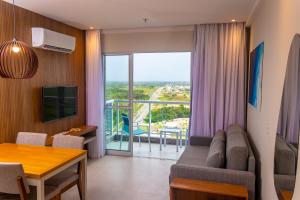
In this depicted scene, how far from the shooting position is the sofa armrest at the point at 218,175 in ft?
8.69

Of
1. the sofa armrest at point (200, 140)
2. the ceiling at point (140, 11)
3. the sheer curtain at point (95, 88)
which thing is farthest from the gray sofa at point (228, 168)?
the sheer curtain at point (95, 88)

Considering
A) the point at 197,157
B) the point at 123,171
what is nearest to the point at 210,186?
the point at 197,157

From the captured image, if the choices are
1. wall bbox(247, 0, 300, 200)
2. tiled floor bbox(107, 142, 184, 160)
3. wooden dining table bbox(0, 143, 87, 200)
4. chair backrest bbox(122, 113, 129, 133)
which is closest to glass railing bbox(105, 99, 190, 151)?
tiled floor bbox(107, 142, 184, 160)

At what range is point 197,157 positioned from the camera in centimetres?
388

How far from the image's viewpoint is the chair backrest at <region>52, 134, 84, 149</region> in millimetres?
3295

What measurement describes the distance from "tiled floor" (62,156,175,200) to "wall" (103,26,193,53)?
217 centimetres

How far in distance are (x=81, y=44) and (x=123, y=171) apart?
8.57 ft

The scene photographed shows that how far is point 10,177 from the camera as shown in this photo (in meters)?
2.22

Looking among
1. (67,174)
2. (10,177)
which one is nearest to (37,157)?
(67,174)

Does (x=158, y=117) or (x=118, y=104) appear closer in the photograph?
(x=118, y=104)

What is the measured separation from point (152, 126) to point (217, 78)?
2.69 metres

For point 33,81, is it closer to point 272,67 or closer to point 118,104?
point 118,104

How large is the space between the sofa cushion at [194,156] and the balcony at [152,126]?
1171mm

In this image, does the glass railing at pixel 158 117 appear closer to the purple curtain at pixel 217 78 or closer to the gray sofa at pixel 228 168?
the purple curtain at pixel 217 78
